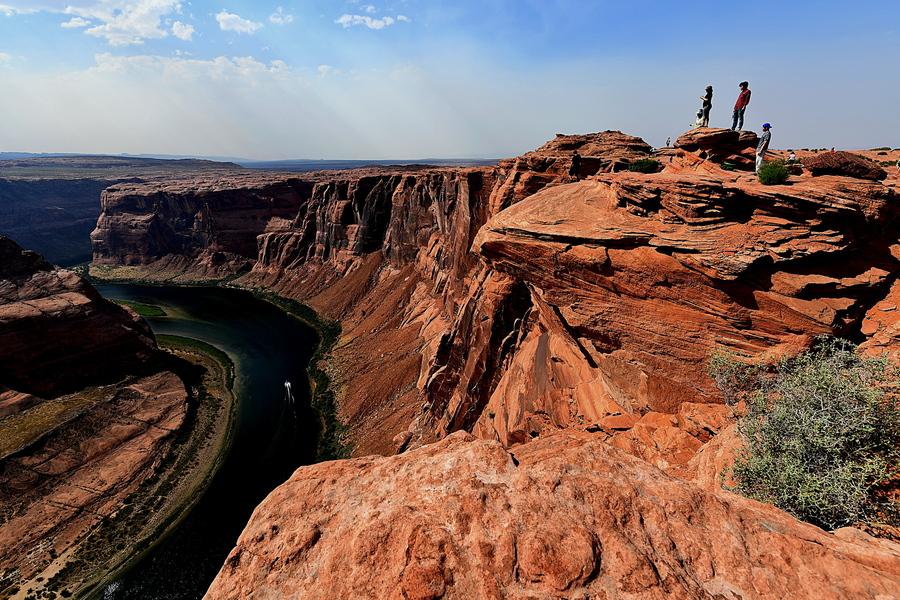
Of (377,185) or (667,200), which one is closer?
(667,200)

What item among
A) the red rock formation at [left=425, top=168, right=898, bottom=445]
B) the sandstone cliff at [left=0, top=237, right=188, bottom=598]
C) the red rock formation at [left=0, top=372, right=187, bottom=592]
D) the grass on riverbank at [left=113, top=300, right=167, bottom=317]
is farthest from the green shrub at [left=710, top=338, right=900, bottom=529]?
the grass on riverbank at [left=113, top=300, right=167, bottom=317]

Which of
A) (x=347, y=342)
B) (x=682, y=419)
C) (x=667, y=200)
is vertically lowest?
(x=347, y=342)

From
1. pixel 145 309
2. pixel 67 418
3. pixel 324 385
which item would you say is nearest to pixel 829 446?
A: pixel 324 385

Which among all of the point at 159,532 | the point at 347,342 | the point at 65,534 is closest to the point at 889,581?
the point at 159,532

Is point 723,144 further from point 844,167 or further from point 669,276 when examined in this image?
point 669,276

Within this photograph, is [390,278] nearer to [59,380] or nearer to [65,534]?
[59,380]

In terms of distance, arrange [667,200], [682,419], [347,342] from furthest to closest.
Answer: [347,342] → [667,200] → [682,419]

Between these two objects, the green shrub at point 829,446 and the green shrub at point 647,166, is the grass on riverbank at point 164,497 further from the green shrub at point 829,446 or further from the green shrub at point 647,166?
the green shrub at point 647,166
